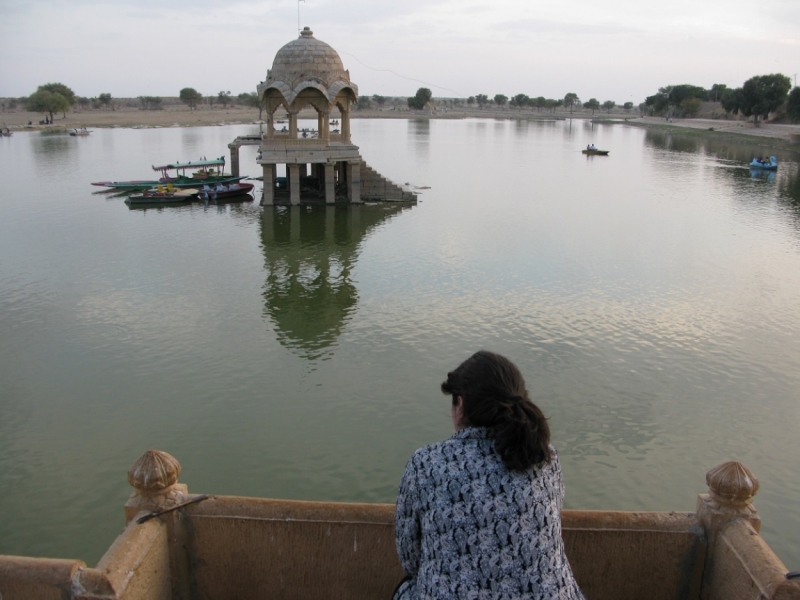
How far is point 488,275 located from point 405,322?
427 cm

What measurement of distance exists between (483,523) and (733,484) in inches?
76.3

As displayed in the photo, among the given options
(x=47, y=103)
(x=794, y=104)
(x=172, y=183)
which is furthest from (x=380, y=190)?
(x=47, y=103)

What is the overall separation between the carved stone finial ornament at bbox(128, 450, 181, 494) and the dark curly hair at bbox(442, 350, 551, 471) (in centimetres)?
195

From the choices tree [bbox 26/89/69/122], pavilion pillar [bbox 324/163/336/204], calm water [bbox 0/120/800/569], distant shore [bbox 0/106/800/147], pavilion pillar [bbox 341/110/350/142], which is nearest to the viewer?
calm water [bbox 0/120/800/569]

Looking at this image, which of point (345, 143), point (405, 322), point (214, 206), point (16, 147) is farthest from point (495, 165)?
point (16, 147)

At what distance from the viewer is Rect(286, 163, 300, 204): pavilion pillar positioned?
26.9m

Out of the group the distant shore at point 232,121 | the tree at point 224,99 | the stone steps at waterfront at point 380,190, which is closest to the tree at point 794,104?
the distant shore at point 232,121

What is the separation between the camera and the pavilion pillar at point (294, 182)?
2688 centimetres

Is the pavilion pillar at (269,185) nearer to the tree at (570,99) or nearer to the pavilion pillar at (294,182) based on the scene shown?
the pavilion pillar at (294,182)

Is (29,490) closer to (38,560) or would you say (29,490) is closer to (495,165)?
(38,560)

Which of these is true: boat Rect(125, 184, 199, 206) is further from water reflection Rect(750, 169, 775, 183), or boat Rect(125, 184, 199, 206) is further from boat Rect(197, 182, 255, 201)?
water reflection Rect(750, 169, 775, 183)

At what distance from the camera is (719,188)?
114ft

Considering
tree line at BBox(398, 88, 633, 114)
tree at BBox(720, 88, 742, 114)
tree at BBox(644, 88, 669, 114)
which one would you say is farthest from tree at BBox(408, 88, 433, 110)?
tree at BBox(720, 88, 742, 114)

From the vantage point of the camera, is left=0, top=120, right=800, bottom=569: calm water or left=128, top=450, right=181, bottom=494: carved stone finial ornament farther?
left=0, top=120, right=800, bottom=569: calm water
